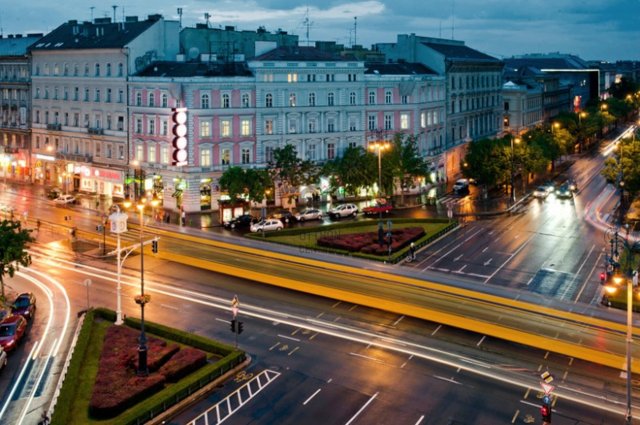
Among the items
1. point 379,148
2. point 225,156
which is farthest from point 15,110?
point 379,148

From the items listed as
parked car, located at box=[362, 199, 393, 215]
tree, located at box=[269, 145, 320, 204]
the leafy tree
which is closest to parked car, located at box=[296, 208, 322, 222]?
tree, located at box=[269, 145, 320, 204]

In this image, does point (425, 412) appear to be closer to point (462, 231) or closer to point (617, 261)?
point (617, 261)

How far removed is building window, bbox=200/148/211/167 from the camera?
8904 centimetres

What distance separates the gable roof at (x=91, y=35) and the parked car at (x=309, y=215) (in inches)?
1322

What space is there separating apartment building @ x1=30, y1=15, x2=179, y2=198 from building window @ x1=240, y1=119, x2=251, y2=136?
16183 mm

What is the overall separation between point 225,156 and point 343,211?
16.5m

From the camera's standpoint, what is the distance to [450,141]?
4670 inches

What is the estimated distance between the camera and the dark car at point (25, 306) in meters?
50.6

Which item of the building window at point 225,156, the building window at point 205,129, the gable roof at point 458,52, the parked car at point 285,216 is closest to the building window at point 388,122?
the gable roof at point 458,52

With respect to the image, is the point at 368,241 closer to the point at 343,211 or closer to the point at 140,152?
the point at 343,211

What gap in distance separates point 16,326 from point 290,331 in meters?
17.6

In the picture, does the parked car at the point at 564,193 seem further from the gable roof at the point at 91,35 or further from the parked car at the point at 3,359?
the parked car at the point at 3,359

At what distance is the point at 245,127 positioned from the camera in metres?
92.0

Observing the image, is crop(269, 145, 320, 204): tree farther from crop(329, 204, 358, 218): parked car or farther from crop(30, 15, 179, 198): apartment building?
crop(30, 15, 179, 198): apartment building
